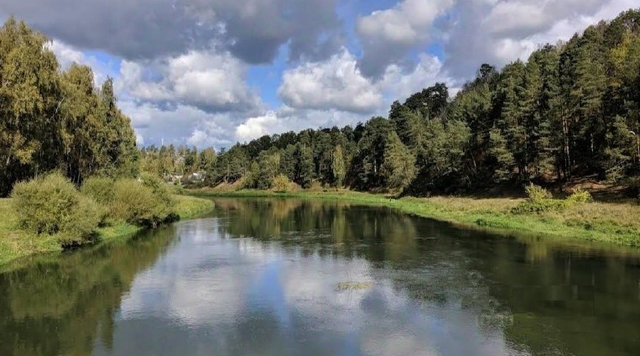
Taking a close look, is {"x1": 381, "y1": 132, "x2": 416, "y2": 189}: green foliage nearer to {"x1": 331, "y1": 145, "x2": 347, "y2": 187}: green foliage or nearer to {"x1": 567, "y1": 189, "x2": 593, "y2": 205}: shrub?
{"x1": 331, "y1": 145, "x2": 347, "y2": 187}: green foliage

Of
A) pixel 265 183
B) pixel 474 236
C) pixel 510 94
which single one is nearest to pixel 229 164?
pixel 265 183

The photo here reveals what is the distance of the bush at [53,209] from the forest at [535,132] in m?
45.5

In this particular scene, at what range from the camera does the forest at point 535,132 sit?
5141 cm

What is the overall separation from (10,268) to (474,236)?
110ft

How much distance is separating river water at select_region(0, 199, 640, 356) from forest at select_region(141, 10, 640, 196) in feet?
74.0

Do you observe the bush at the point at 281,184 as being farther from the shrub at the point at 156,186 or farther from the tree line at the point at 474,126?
the shrub at the point at 156,186

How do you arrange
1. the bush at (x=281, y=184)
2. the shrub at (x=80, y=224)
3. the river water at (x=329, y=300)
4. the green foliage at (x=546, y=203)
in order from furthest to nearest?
the bush at (x=281, y=184) → the green foliage at (x=546, y=203) → the shrub at (x=80, y=224) → the river water at (x=329, y=300)

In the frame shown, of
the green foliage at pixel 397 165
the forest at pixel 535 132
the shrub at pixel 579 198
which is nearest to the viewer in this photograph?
the shrub at pixel 579 198

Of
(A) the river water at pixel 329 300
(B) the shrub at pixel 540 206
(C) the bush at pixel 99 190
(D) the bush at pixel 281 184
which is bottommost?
(A) the river water at pixel 329 300

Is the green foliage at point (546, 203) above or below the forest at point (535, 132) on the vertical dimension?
below

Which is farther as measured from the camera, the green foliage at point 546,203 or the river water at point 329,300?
the green foliage at point 546,203

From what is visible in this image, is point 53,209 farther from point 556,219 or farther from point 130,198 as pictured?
point 556,219

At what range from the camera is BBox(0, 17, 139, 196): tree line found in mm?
40938

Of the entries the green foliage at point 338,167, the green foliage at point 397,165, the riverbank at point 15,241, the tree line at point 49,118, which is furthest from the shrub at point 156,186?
the green foliage at point 338,167
